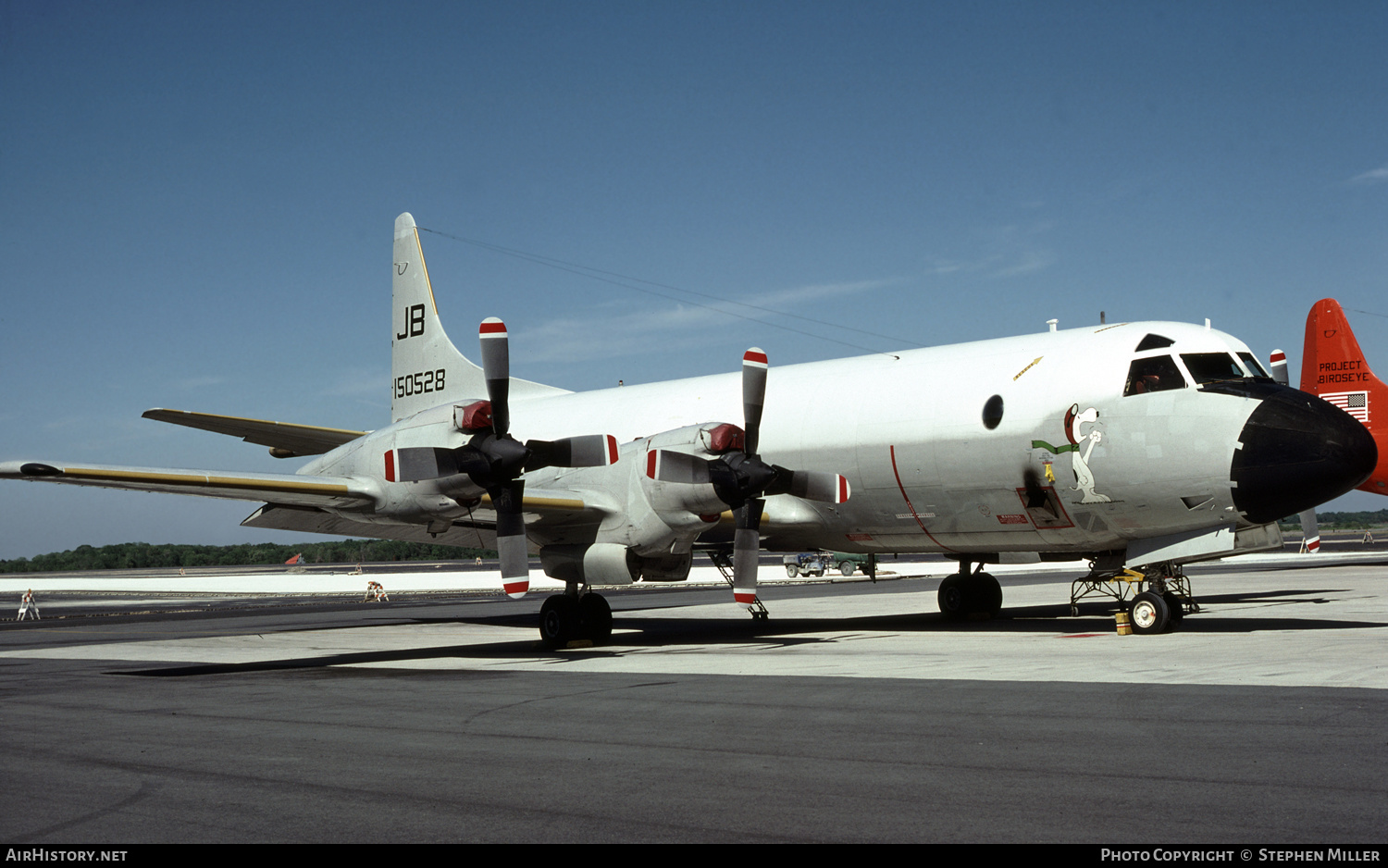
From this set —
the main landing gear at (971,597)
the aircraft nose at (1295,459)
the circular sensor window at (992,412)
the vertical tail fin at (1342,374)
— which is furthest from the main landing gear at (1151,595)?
the vertical tail fin at (1342,374)

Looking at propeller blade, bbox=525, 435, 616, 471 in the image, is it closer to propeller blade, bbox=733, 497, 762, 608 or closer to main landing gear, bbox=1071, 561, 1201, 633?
propeller blade, bbox=733, 497, 762, 608

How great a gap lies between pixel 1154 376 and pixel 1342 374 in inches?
1162

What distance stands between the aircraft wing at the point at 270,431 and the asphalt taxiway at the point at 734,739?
409cm

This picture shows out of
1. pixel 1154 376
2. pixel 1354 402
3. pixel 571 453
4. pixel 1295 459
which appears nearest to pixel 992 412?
pixel 1154 376

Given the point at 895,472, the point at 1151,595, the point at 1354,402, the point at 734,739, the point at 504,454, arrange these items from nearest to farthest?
the point at 734,739, the point at 504,454, the point at 1151,595, the point at 895,472, the point at 1354,402

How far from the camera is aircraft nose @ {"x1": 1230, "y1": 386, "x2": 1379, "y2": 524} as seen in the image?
598 inches

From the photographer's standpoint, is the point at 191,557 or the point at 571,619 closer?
the point at 571,619

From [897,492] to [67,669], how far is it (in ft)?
43.2

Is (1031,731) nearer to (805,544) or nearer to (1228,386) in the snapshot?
(1228,386)

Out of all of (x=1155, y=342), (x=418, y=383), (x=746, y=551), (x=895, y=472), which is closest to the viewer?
(x=1155, y=342)

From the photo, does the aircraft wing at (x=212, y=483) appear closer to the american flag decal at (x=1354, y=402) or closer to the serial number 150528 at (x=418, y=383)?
the serial number 150528 at (x=418, y=383)

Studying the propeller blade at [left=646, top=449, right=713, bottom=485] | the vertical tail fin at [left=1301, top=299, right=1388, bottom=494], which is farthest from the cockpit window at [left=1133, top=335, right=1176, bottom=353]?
the vertical tail fin at [left=1301, top=299, right=1388, bottom=494]

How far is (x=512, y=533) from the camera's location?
55.2 feet

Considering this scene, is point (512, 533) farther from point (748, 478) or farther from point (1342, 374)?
point (1342, 374)
